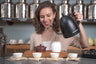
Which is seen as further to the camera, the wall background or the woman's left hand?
the wall background

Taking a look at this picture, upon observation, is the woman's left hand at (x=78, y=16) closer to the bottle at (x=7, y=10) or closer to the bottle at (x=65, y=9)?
the bottle at (x=65, y=9)

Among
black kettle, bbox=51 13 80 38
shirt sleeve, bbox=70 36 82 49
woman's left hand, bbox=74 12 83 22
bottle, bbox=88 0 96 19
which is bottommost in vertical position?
shirt sleeve, bbox=70 36 82 49

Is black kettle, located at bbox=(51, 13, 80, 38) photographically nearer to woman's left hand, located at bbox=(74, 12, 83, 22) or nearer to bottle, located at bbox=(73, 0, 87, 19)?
woman's left hand, located at bbox=(74, 12, 83, 22)

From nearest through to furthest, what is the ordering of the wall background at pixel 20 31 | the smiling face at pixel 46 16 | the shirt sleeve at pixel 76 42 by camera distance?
1. the shirt sleeve at pixel 76 42
2. the smiling face at pixel 46 16
3. the wall background at pixel 20 31

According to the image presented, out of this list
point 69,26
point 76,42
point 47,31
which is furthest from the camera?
point 47,31

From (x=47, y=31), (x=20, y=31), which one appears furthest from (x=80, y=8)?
(x=20, y=31)

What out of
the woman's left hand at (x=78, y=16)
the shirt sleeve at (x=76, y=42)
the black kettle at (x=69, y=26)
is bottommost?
the shirt sleeve at (x=76, y=42)

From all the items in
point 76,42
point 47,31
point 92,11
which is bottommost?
point 76,42

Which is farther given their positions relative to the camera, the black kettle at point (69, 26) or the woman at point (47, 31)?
the woman at point (47, 31)

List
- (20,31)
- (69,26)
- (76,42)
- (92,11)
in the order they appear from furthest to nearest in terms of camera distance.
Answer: (20,31) → (92,11) → (76,42) → (69,26)

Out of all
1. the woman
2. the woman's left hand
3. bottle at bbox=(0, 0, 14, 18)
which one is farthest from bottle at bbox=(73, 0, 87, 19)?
the woman's left hand

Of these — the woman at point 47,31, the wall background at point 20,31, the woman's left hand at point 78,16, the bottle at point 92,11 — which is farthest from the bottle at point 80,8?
the woman's left hand at point 78,16

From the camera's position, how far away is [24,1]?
2982 millimetres

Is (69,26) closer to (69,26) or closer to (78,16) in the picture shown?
(69,26)
